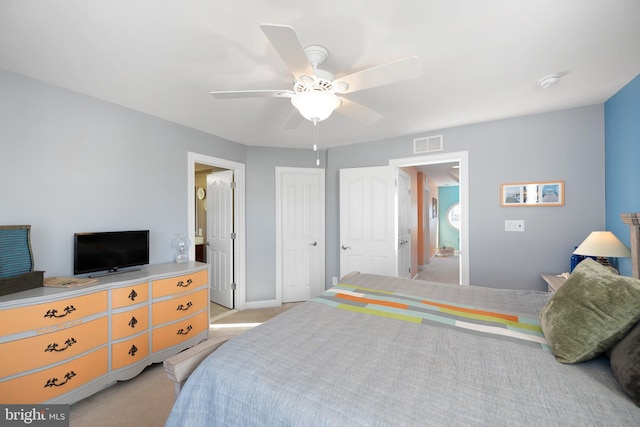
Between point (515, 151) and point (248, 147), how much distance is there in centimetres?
342

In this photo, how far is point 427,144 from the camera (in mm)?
3393

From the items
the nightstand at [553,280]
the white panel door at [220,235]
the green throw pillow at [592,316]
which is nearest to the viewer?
the green throw pillow at [592,316]

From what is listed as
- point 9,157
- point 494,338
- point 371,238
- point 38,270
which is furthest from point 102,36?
point 371,238

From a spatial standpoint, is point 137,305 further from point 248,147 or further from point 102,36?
point 248,147

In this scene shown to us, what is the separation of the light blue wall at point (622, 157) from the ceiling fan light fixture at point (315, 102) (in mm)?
2397

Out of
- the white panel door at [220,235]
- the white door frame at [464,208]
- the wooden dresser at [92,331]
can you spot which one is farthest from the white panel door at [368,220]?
the wooden dresser at [92,331]

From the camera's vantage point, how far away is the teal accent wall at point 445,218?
30.4 ft

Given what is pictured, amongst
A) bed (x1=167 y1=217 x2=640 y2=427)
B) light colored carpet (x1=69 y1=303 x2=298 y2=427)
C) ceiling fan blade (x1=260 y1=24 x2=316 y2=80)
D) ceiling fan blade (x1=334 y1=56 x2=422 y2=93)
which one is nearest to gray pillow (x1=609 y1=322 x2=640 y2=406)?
bed (x1=167 y1=217 x2=640 y2=427)

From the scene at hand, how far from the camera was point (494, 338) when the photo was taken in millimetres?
1294

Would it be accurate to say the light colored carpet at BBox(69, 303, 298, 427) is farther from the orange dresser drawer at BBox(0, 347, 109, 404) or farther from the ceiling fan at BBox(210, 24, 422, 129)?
the ceiling fan at BBox(210, 24, 422, 129)

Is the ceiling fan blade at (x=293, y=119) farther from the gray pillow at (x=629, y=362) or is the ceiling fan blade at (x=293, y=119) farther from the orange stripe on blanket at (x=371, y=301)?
the gray pillow at (x=629, y=362)

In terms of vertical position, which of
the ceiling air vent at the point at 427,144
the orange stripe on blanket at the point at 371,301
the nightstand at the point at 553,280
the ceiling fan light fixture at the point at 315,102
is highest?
the ceiling air vent at the point at 427,144

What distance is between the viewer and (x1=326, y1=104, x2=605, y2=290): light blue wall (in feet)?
8.61

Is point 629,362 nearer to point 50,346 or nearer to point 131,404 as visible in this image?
point 131,404
